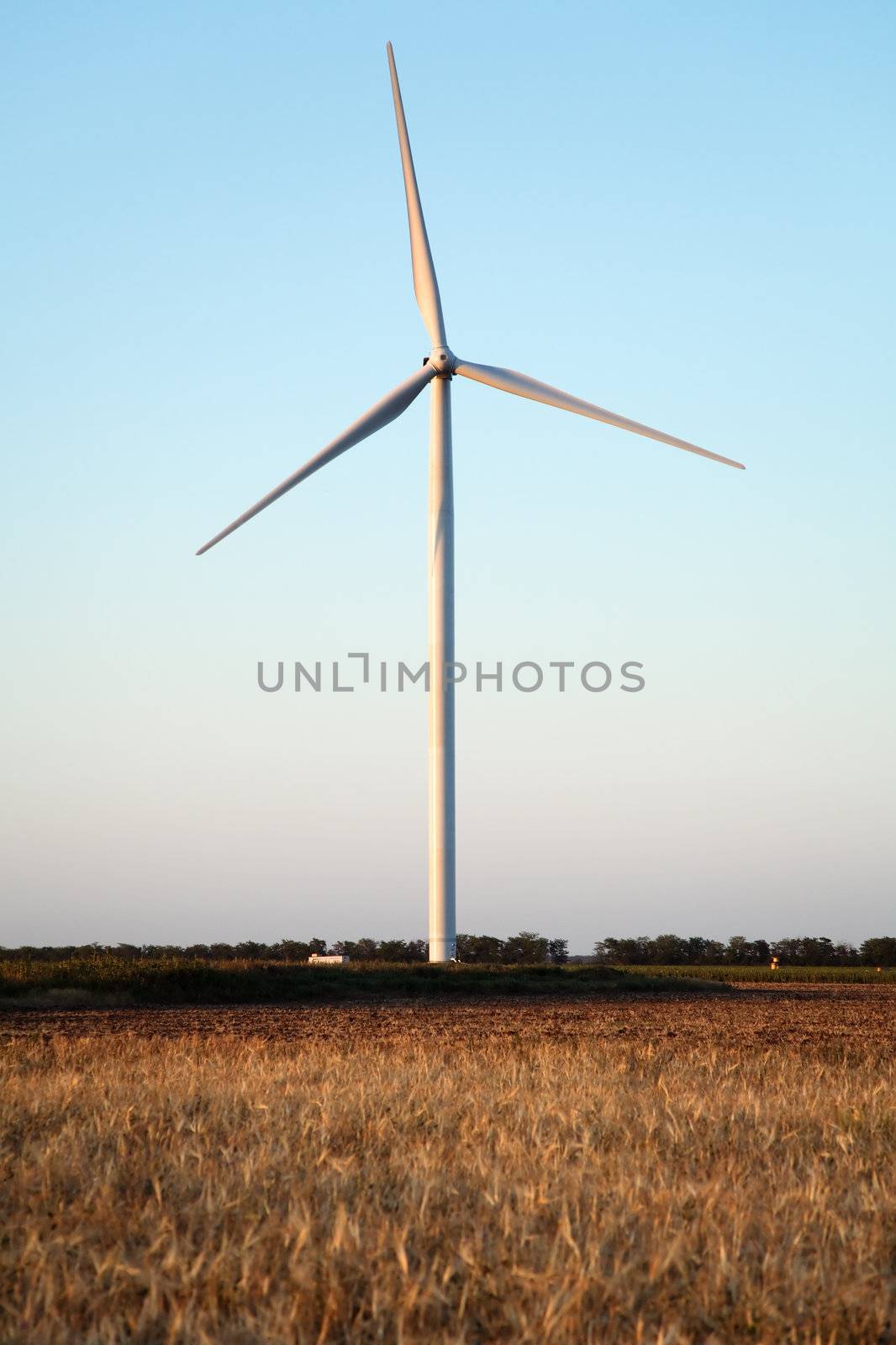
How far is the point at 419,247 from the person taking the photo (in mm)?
50625

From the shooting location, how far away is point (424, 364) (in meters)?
49.8

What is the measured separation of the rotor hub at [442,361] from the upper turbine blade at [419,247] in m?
0.75

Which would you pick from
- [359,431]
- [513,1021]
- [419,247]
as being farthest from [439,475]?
[513,1021]

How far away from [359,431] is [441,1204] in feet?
136

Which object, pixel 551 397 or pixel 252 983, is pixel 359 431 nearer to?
pixel 551 397

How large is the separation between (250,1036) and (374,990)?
1936cm

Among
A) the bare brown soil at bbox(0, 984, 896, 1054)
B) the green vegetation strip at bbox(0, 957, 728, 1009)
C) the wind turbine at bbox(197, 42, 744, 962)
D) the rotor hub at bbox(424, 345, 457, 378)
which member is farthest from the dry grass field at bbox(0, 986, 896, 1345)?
the rotor hub at bbox(424, 345, 457, 378)

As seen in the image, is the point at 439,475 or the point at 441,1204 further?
the point at 439,475

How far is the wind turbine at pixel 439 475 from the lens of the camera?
1806 inches

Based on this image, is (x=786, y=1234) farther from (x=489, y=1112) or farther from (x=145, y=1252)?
(x=489, y=1112)

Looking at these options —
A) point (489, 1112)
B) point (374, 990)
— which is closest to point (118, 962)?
point (374, 990)

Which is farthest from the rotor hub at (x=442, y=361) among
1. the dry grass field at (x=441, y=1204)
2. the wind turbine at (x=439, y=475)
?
the dry grass field at (x=441, y=1204)

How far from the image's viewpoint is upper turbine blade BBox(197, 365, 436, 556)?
45719 mm

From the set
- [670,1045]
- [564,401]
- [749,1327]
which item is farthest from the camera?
[564,401]
